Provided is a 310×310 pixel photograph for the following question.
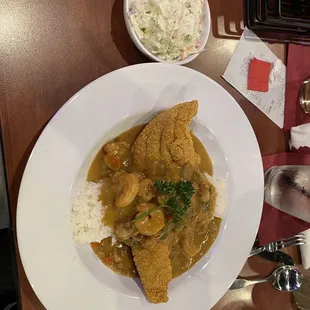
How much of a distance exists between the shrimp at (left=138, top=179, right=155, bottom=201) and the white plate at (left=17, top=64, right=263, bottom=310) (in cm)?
27

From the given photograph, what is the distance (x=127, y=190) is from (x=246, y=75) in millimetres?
981

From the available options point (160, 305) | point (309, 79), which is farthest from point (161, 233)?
point (309, 79)

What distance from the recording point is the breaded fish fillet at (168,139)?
1.91 metres

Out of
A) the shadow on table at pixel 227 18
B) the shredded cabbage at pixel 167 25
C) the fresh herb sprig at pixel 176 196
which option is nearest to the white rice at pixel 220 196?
the fresh herb sprig at pixel 176 196

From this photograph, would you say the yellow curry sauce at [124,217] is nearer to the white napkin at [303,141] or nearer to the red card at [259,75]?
the red card at [259,75]

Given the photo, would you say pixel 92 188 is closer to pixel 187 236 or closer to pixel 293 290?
pixel 187 236

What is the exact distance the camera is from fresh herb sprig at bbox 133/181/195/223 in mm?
1862

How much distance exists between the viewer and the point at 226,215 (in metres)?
2.18

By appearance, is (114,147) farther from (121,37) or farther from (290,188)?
(290,188)

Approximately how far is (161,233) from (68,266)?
443mm

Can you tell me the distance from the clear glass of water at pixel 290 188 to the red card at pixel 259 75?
48 cm

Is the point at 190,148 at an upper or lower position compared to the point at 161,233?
upper

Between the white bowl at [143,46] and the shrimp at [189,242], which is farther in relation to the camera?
the shrimp at [189,242]

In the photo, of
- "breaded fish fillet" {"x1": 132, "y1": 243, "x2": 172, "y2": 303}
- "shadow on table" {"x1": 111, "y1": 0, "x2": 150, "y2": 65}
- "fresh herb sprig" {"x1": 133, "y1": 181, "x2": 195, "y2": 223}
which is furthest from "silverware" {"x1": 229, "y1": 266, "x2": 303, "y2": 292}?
"shadow on table" {"x1": 111, "y1": 0, "x2": 150, "y2": 65}
